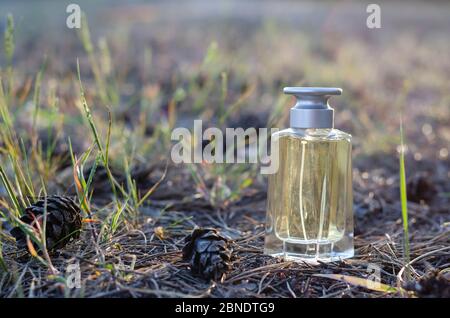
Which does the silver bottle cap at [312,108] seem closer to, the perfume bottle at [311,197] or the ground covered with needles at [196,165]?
the perfume bottle at [311,197]

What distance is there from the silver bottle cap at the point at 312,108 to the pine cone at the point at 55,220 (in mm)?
703

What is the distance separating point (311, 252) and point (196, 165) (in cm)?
101

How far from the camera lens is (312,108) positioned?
5.09ft

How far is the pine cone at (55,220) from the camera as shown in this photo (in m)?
1.48

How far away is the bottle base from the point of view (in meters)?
1.64

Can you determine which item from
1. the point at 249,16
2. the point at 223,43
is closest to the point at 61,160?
the point at 223,43

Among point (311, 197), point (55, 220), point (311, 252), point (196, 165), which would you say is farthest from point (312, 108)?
point (196, 165)

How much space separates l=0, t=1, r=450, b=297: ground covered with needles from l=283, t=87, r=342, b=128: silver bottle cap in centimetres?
42

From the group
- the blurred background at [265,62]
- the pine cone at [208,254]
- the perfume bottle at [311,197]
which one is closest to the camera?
the pine cone at [208,254]

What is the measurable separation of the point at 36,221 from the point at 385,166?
2012 mm

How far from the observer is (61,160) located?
237 centimetres

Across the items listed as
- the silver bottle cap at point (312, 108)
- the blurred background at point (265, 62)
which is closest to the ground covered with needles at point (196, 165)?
the blurred background at point (265, 62)

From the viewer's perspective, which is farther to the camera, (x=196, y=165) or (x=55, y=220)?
(x=196, y=165)

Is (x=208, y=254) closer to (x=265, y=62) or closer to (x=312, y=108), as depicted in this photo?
(x=312, y=108)
